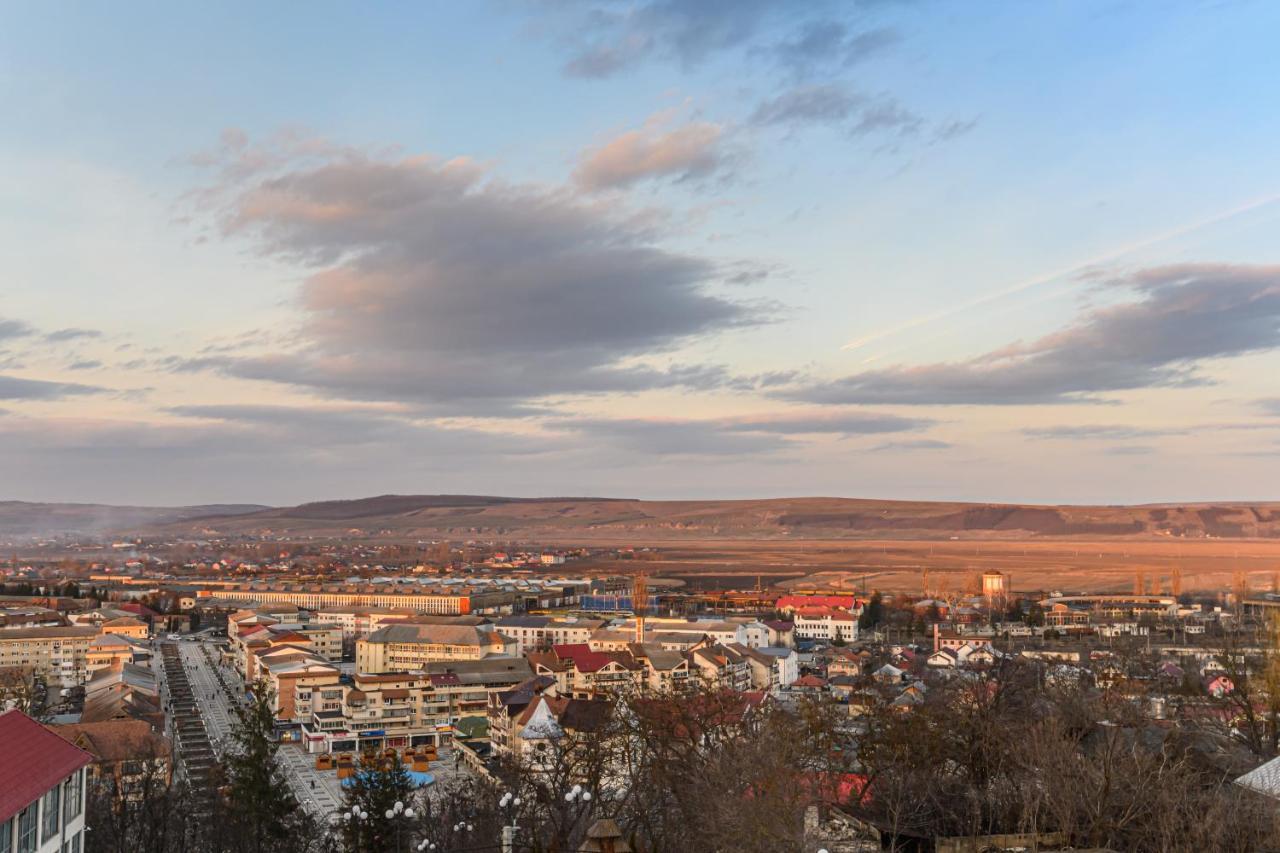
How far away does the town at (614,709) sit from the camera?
10125 millimetres

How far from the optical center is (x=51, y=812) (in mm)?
8445

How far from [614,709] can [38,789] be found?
37.4 feet

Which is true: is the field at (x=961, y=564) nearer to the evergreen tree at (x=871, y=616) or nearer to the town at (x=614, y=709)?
the town at (x=614, y=709)

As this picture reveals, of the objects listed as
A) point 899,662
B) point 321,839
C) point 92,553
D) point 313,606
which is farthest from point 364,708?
point 92,553

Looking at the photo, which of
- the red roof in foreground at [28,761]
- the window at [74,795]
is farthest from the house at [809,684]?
the red roof in foreground at [28,761]

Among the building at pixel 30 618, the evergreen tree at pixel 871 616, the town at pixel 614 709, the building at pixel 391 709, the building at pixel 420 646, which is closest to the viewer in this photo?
the town at pixel 614 709

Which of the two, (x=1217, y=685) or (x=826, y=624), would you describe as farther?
(x=826, y=624)

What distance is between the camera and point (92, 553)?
4505 inches

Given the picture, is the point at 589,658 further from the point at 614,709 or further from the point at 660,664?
the point at 614,709

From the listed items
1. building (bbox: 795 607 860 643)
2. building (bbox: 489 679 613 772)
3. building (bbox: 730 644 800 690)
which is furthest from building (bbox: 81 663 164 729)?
building (bbox: 795 607 860 643)

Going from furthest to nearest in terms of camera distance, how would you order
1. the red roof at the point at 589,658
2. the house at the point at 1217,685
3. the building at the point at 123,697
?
the red roof at the point at 589,658, the building at the point at 123,697, the house at the point at 1217,685

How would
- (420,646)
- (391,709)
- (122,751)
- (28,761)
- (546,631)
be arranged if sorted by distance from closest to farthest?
(28,761)
(122,751)
(391,709)
(420,646)
(546,631)

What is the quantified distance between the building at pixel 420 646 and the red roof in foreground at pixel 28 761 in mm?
28183

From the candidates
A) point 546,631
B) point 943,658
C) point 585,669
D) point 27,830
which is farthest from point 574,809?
point 546,631
